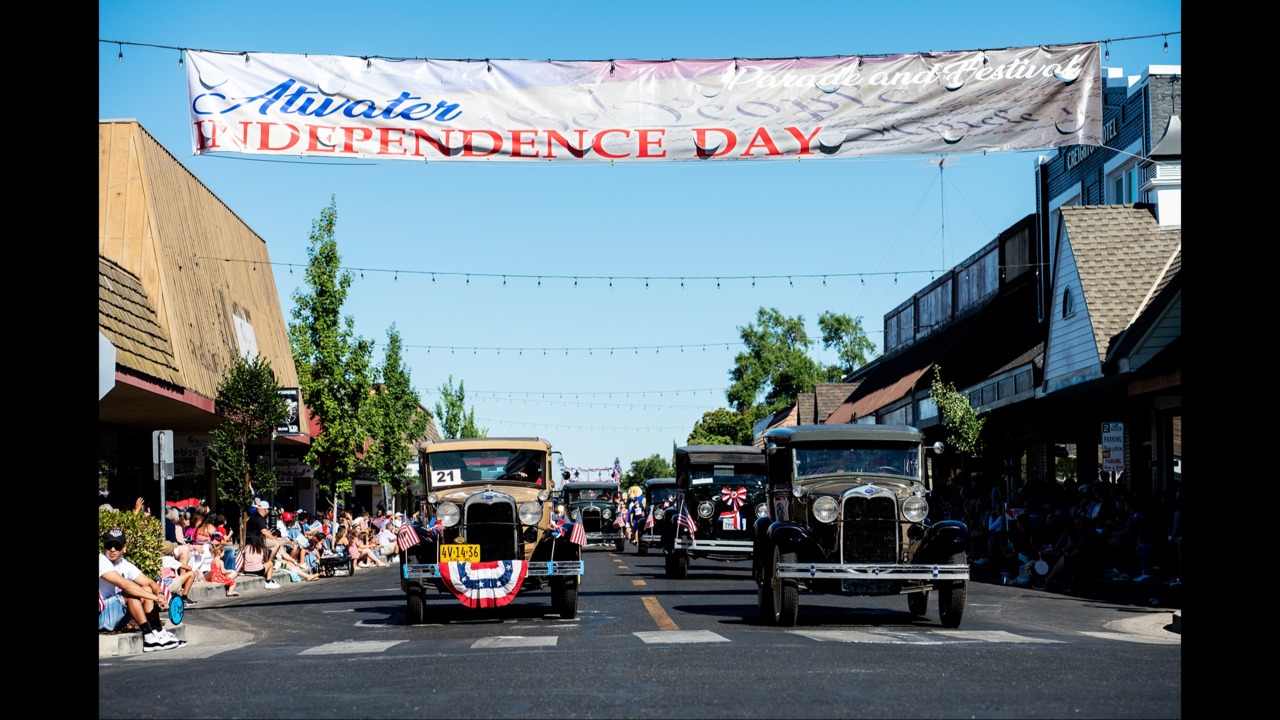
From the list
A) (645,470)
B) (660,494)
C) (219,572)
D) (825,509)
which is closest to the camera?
(825,509)

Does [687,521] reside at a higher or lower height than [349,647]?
higher

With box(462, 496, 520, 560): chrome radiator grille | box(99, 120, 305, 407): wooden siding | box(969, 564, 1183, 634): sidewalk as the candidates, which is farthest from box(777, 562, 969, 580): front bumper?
box(99, 120, 305, 407): wooden siding

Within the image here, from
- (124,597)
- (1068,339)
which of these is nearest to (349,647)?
(124,597)

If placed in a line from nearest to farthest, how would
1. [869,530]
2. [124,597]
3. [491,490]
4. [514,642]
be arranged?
[514,642] → [124,597] → [869,530] → [491,490]

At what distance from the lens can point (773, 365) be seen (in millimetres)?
98562

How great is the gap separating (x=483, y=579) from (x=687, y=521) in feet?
34.5

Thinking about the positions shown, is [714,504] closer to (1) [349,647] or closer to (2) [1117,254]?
(2) [1117,254]

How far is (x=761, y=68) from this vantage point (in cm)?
1492

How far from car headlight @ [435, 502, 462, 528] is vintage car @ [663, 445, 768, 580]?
9926 millimetres

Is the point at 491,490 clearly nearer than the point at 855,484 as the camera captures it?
No
